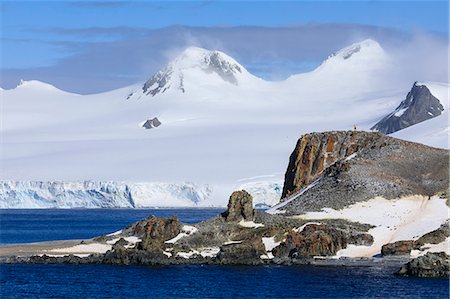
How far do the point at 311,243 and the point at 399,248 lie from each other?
780cm

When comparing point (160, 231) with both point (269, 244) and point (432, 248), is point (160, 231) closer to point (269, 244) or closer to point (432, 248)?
point (269, 244)

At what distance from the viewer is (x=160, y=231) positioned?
108 meters

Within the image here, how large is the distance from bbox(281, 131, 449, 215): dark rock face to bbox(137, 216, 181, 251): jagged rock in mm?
14452

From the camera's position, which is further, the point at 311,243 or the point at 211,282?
the point at 311,243

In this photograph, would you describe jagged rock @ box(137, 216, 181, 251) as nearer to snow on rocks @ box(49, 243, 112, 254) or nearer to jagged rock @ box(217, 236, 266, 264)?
snow on rocks @ box(49, 243, 112, 254)

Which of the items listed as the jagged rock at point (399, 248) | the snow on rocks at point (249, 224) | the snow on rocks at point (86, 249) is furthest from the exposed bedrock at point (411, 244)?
the snow on rocks at point (86, 249)

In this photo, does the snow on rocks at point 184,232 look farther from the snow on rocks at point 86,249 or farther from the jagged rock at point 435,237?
the jagged rock at point 435,237

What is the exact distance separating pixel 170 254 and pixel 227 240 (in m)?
7.89

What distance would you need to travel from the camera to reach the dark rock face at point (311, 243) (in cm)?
10319

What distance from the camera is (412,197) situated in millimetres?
119125

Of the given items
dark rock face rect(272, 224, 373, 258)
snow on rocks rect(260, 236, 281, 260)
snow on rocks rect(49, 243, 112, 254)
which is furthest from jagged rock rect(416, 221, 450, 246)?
snow on rocks rect(49, 243, 112, 254)

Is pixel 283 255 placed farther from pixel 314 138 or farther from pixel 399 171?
pixel 314 138

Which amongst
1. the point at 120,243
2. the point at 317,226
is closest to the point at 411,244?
the point at 317,226

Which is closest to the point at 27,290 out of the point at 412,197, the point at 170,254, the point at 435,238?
the point at 170,254
